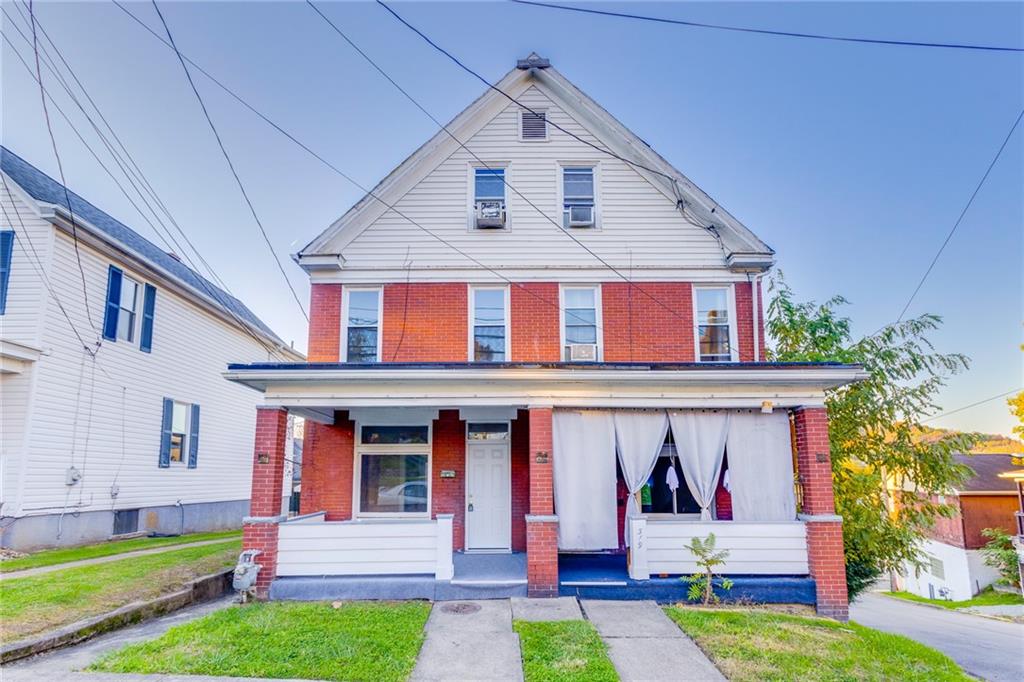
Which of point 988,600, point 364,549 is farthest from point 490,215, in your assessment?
point 988,600

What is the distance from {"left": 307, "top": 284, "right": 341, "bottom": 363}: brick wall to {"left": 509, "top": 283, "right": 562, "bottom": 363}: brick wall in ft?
12.0

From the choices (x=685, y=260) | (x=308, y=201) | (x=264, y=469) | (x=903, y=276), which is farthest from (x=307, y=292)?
(x=903, y=276)

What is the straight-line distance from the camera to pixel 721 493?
36.5 ft

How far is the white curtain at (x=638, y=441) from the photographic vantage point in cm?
927

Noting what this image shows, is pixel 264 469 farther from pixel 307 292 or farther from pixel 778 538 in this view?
pixel 778 538

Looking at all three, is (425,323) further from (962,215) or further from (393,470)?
(962,215)

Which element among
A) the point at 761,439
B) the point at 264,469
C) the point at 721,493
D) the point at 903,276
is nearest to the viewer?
the point at 264,469

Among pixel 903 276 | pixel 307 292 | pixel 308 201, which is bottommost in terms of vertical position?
pixel 307 292

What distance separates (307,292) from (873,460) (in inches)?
484

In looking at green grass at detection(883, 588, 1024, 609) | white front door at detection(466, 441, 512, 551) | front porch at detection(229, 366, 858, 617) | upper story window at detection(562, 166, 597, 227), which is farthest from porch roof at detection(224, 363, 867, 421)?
green grass at detection(883, 588, 1024, 609)

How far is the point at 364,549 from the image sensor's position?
343 inches

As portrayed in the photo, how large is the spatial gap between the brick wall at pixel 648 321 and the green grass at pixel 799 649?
17.1ft

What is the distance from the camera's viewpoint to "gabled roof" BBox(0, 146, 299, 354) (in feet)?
41.1

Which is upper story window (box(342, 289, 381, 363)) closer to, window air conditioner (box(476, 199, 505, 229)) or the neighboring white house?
window air conditioner (box(476, 199, 505, 229))
